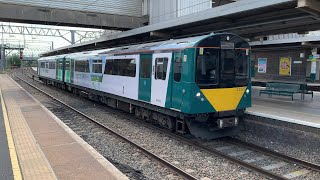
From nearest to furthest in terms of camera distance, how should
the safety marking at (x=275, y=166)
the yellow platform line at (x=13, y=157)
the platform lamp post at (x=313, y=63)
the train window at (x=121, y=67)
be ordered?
the yellow platform line at (x=13, y=157) < the safety marking at (x=275, y=166) < the train window at (x=121, y=67) < the platform lamp post at (x=313, y=63)

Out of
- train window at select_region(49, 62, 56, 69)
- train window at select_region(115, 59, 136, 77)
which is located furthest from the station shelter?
train window at select_region(115, 59, 136, 77)

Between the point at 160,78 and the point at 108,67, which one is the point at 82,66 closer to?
the point at 108,67

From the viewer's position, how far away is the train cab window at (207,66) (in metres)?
9.02

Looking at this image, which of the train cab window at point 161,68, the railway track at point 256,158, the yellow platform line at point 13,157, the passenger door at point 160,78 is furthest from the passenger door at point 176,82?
the yellow platform line at point 13,157

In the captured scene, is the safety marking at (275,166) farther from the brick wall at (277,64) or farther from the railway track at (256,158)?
the brick wall at (277,64)

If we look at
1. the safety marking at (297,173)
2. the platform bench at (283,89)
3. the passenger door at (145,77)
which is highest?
the passenger door at (145,77)

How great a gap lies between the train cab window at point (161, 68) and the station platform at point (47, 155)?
3104mm

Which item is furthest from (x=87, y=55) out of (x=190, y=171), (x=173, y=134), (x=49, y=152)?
(x=190, y=171)

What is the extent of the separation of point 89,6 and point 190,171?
58.9 feet

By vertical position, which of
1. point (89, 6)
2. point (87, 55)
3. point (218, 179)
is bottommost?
point (218, 179)

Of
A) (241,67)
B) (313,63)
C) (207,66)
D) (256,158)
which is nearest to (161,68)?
(207,66)

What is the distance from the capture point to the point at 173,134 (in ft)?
34.4

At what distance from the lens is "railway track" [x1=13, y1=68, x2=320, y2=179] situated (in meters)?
7.15

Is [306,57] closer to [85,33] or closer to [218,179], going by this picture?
[218,179]
